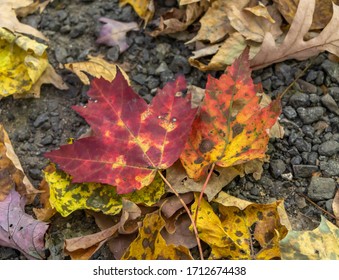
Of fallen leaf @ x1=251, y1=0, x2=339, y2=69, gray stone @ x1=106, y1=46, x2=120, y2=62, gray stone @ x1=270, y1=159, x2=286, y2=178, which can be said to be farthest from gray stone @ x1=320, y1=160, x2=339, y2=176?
gray stone @ x1=106, y1=46, x2=120, y2=62

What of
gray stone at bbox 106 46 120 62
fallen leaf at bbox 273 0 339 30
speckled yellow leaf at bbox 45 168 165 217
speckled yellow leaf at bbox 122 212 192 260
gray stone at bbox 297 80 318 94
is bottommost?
speckled yellow leaf at bbox 122 212 192 260

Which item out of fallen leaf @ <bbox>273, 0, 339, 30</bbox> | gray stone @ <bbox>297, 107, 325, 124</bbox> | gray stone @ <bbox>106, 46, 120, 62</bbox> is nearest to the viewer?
gray stone @ <bbox>297, 107, 325, 124</bbox>

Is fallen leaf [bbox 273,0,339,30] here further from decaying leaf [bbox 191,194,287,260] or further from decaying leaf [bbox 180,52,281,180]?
decaying leaf [bbox 191,194,287,260]

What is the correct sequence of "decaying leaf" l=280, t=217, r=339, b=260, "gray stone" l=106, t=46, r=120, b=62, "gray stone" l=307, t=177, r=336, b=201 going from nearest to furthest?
"decaying leaf" l=280, t=217, r=339, b=260 → "gray stone" l=307, t=177, r=336, b=201 → "gray stone" l=106, t=46, r=120, b=62

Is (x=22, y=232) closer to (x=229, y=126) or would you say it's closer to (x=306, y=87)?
(x=229, y=126)

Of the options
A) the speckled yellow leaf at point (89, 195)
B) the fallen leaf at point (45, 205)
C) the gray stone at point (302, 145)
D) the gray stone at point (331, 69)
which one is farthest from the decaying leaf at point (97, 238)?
the gray stone at point (331, 69)
